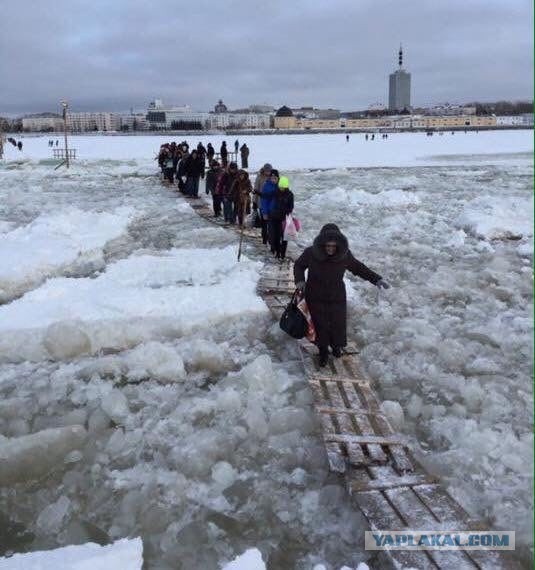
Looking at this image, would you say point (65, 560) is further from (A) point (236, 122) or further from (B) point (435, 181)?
(A) point (236, 122)

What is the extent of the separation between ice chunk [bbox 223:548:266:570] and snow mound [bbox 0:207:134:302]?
5476 mm

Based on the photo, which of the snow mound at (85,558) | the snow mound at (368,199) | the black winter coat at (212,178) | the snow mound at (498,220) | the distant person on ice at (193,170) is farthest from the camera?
the distant person on ice at (193,170)

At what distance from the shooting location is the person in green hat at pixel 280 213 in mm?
8352

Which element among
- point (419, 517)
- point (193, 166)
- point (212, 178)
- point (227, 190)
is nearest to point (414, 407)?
point (419, 517)

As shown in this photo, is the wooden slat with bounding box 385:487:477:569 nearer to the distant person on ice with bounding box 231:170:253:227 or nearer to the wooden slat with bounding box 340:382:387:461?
the wooden slat with bounding box 340:382:387:461

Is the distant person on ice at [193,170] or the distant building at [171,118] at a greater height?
the distant building at [171,118]

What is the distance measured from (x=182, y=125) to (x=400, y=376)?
157 m

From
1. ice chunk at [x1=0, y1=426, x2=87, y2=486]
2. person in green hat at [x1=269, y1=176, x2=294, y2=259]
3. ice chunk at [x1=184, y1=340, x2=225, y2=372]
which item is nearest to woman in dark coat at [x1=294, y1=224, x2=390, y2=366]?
ice chunk at [x1=184, y1=340, x2=225, y2=372]

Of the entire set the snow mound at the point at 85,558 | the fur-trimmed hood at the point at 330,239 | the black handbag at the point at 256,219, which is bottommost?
the snow mound at the point at 85,558

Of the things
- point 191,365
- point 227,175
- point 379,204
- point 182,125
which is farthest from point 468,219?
point 182,125

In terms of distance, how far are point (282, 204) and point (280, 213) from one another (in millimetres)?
179

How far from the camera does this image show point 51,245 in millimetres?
9219

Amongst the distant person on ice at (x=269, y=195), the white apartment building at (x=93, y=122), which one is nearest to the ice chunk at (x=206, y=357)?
the distant person on ice at (x=269, y=195)

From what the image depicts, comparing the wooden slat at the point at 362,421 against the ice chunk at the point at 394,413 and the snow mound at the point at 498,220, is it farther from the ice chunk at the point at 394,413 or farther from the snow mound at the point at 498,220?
the snow mound at the point at 498,220
